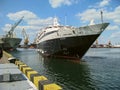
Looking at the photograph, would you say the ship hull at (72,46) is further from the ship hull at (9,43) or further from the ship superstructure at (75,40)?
the ship hull at (9,43)

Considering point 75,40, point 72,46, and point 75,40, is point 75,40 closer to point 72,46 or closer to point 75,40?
point 75,40

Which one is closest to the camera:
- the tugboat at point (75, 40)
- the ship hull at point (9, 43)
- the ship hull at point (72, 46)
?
the tugboat at point (75, 40)

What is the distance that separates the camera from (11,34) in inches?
4835

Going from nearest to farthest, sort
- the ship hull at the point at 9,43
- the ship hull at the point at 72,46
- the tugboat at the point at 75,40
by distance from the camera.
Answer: the tugboat at the point at 75,40 → the ship hull at the point at 72,46 → the ship hull at the point at 9,43

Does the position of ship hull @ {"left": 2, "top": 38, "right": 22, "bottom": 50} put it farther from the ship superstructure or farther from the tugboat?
the ship superstructure

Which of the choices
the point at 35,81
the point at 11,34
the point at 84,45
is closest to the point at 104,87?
the point at 35,81

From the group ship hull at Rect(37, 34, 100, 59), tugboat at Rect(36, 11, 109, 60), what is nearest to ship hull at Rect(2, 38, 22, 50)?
tugboat at Rect(36, 11, 109, 60)

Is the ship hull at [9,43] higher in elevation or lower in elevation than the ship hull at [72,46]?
higher

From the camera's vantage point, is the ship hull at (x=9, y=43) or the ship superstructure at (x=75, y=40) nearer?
the ship superstructure at (x=75, y=40)

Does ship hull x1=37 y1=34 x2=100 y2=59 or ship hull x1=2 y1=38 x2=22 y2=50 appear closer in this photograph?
ship hull x1=37 y1=34 x2=100 y2=59

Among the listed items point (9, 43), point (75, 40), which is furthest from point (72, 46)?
point (9, 43)

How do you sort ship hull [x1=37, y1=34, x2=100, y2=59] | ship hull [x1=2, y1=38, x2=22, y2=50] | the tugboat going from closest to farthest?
the tugboat
ship hull [x1=37, y1=34, x2=100, y2=59]
ship hull [x1=2, y1=38, x2=22, y2=50]

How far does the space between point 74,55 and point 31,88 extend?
1139 inches

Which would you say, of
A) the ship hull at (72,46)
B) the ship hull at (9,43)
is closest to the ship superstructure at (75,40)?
the ship hull at (72,46)
